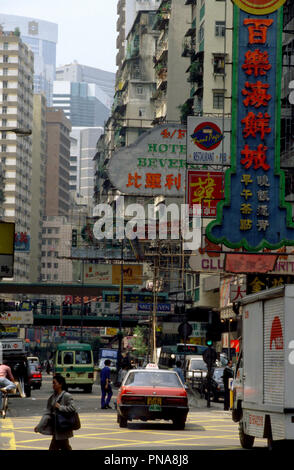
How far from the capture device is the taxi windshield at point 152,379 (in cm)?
2367

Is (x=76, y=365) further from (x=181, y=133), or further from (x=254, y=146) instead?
(x=254, y=146)

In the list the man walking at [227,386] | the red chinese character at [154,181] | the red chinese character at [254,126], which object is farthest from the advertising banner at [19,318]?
the red chinese character at [254,126]

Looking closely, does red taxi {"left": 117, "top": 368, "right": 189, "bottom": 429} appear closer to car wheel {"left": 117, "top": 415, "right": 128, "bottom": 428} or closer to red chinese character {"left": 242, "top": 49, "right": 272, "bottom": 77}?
car wheel {"left": 117, "top": 415, "right": 128, "bottom": 428}

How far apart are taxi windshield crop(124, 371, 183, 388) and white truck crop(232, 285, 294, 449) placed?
578cm

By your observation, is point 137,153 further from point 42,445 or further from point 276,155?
point 42,445

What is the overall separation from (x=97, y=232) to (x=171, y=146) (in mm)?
46211

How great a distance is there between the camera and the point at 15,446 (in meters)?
17.5

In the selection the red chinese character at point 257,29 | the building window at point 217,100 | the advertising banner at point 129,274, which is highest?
the building window at point 217,100

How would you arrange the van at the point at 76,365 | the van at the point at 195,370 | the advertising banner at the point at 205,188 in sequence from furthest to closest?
the van at the point at 76,365, the van at the point at 195,370, the advertising banner at the point at 205,188

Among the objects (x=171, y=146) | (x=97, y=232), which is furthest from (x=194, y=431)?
(x=97, y=232)

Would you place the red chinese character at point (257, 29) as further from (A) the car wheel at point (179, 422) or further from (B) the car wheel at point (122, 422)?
(B) the car wheel at point (122, 422)

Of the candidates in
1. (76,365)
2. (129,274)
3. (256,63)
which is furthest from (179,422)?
(129,274)

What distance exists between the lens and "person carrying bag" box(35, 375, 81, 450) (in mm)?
13102

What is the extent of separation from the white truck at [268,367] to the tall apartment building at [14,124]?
525 ft
